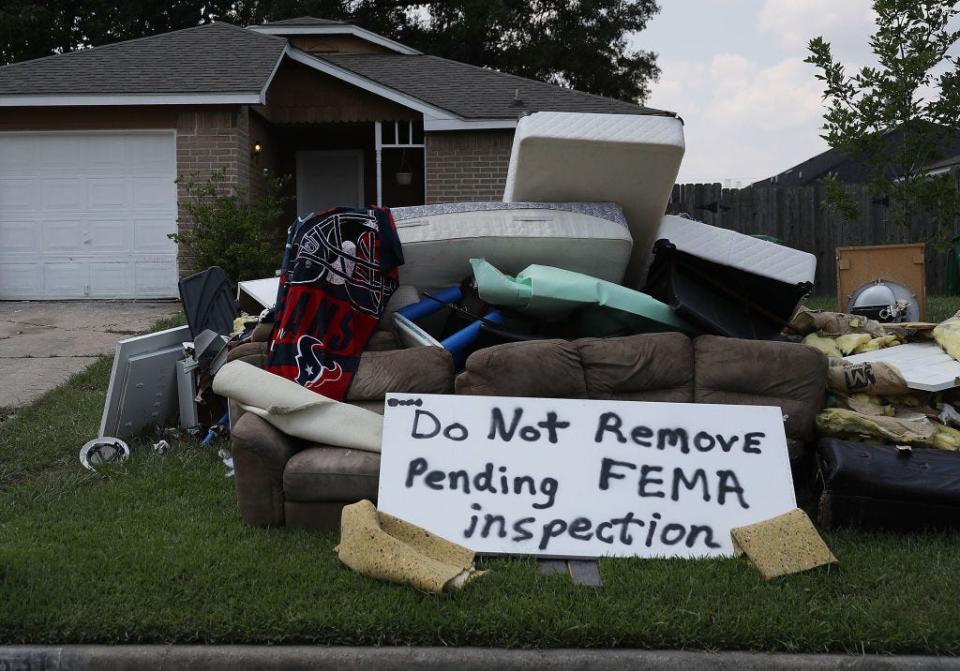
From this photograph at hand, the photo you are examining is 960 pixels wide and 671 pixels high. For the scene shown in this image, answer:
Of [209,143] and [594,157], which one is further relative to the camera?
[209,143]

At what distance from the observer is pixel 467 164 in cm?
1359

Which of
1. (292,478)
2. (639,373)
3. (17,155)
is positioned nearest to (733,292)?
(639,373)

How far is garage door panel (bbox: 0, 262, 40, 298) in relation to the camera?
41.7ft

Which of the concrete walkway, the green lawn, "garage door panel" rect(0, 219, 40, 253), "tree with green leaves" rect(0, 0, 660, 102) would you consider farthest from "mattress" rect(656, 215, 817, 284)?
"tree with green leaves" rect(0, 0, 660, 102)

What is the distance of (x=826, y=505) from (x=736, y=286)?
1.48 meters

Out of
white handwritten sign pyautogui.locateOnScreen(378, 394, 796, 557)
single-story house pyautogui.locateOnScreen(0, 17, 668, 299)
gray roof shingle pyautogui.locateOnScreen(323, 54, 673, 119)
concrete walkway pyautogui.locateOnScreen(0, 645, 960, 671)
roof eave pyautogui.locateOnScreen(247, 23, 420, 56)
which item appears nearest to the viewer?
concrete walkway pyautogui.locateOnScreen(0, 645, 960, 671)

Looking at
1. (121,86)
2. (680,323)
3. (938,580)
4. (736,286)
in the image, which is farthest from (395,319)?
(121,86)

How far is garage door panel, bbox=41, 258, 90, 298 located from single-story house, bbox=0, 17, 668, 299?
13 mm

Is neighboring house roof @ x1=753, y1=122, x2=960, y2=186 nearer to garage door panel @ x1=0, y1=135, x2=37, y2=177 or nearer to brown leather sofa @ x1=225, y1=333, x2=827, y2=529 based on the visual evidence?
garage door panel @ x1=0, y1=135, x2=37, y2=177

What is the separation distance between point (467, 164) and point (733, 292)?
28.1 feet

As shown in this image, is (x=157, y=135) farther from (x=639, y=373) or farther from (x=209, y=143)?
(x=639, y=373)

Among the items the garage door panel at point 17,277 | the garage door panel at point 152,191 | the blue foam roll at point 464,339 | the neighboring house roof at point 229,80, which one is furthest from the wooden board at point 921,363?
the garage door panel at point 17,277

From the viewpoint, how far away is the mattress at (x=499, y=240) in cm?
568

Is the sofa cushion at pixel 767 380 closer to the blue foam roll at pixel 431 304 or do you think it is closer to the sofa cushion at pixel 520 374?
the sofa cushion at pixel 520 374
